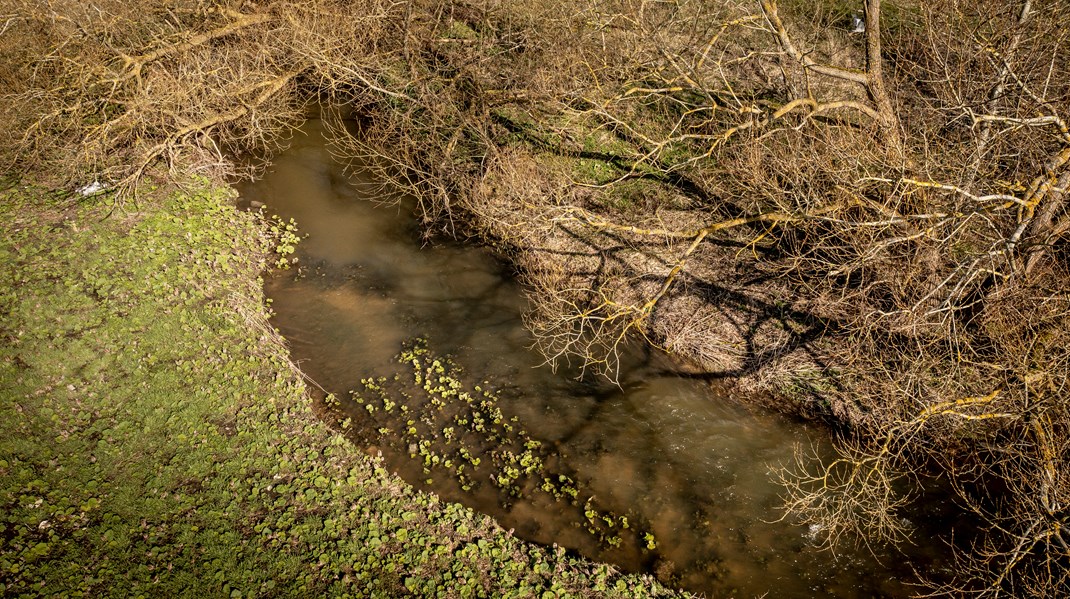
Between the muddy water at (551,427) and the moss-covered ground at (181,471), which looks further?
the muddy water at (551,427)

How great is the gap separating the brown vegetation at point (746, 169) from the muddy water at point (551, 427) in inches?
28.4

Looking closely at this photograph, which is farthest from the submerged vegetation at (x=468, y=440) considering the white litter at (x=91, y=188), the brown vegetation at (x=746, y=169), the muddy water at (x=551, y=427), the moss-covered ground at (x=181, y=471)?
the white litter at (x=91, y=188)

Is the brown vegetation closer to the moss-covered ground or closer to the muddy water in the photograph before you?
the muddy water

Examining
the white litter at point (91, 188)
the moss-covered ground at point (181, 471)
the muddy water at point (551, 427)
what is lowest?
the muddy water at point (551, 427)

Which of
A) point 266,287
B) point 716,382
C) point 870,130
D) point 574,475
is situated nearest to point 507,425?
point 574,475

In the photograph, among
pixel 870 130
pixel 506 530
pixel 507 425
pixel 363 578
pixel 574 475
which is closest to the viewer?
pixel 363 578

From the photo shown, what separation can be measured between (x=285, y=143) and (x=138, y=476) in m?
12.2

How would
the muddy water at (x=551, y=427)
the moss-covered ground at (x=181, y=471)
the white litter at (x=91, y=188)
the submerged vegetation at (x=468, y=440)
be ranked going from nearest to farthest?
the moss-covered ground at (x=181, y=471)
the muddy water at (x=551, y=427)
the submerged vegetation at (x=468, y=440)
the white litter at (x=91, y=188)

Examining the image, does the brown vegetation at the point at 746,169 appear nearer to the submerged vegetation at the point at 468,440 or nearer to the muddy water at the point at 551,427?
the muddy water at the point at 551,427

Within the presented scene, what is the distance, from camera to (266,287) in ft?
46.0

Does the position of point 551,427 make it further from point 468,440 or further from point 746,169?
point 746,169

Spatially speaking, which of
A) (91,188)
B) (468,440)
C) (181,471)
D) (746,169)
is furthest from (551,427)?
(91,188)

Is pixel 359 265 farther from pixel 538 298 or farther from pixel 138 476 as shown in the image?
pixel 138 476

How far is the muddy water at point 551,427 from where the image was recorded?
32.6 ft
